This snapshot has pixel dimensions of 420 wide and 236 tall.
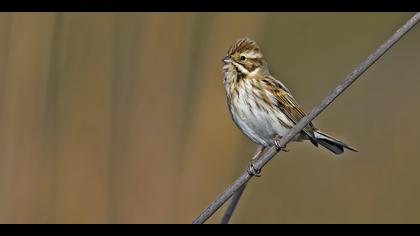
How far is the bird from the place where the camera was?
4.49m

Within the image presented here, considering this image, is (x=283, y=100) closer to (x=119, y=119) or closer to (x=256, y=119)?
(x=256, y=119)

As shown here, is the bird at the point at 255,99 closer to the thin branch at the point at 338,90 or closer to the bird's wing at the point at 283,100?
the bird's wing at the point at 283,100

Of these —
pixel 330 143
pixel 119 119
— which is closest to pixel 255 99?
pixel 330 143

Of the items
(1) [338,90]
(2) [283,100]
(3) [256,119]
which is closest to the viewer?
(1) [338,90]

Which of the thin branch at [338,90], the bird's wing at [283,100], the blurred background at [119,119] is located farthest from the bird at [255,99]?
the thin branch at [338,90]

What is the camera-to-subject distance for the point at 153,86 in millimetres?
5320

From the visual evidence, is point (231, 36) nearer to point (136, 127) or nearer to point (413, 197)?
point (136, 127)

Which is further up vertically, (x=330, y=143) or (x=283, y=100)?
(x=283, y=100)

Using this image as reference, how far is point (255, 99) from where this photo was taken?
4.54m

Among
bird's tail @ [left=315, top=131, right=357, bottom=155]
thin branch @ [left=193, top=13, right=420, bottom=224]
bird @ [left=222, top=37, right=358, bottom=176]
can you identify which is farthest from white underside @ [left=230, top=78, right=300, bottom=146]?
thin branch @ [left=193, top=13, right=420, bottom=224]

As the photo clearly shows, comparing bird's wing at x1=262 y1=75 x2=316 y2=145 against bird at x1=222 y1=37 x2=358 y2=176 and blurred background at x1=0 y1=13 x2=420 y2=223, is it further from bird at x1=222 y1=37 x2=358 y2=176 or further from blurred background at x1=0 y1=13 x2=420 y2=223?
blurred background at x1=0 y1=13 x2=420 y2=223

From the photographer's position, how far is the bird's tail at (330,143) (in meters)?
4.67

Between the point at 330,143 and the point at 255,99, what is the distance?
0.52 m
